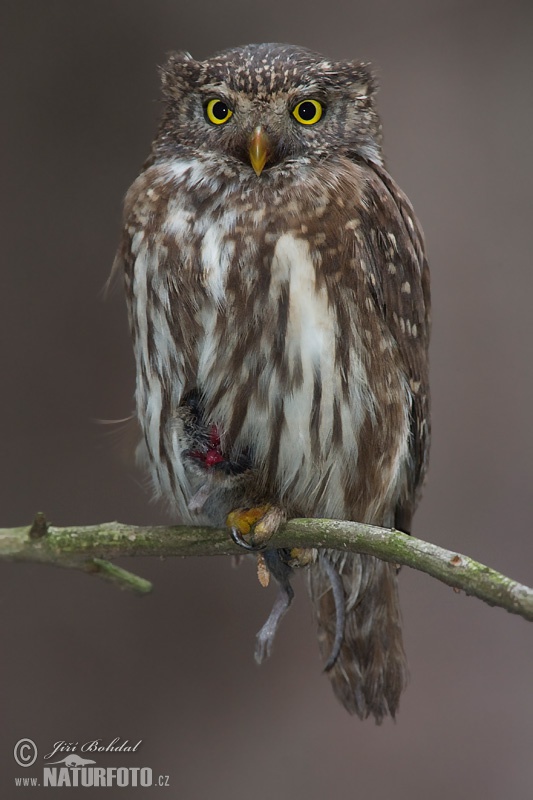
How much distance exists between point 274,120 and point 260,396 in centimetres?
60

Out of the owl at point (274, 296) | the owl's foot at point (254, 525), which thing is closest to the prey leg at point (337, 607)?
the owl at point (274, 296)

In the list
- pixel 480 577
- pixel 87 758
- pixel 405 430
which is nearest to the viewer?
pixel 480 577

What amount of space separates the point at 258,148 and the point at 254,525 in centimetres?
80

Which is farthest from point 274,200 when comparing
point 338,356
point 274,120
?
point 338,356

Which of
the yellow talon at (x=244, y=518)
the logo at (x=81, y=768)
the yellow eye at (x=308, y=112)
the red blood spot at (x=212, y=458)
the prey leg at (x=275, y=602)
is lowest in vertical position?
the logo at (x=81, y=768)

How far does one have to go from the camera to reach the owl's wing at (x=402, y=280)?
2.22 m

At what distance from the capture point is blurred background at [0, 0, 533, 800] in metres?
3.18

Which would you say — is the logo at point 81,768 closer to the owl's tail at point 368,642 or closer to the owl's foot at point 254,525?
the owl's tail at point 368,642

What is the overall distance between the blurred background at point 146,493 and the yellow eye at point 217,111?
1.21 m

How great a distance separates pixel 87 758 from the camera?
2922mm

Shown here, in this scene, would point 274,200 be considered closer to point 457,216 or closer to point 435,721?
point 457,216

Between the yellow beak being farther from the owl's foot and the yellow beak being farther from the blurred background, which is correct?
the blurred background

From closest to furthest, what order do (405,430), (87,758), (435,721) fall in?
1. (405,430)
2. (87,758)
3. (435,721)
